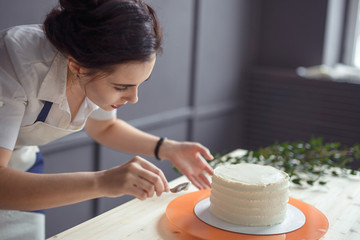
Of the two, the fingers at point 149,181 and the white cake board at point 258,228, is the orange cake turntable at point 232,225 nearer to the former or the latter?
the white cake board at point 258,228

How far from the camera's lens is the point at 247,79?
12.3 feet

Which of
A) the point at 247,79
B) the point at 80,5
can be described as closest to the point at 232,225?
the point at 80,5

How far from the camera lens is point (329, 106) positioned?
10.6 feet

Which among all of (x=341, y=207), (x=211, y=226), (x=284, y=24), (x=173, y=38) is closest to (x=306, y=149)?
(x=341, y=207)

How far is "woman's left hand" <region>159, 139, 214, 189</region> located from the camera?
1.48 m

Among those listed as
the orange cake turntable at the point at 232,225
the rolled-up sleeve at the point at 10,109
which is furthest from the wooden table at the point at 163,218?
the rolled-up sleeve at the point at 10,109

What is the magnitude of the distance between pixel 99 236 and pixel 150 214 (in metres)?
0.20

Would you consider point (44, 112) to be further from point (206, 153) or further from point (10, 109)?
point (206, 153)

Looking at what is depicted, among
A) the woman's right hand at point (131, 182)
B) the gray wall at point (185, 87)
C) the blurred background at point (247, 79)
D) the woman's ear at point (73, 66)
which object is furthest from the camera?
the blurred background at point (247, 79)

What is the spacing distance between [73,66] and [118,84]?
0.47ft

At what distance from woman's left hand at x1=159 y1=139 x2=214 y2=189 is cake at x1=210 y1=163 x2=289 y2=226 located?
0.26 meters

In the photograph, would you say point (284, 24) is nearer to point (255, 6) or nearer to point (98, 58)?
point (255, 6)

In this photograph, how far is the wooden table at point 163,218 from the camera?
3.84 ft

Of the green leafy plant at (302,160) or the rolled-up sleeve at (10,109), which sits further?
the green leafy plant at (302,160)
